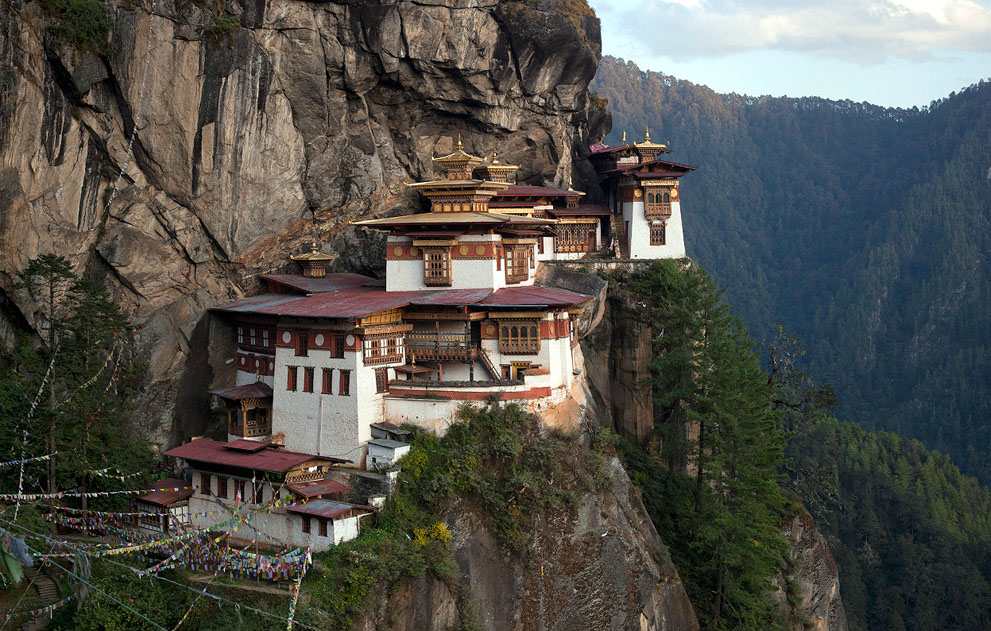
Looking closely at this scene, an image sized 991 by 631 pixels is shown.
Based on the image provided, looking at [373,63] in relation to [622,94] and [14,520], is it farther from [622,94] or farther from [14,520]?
[622,94]

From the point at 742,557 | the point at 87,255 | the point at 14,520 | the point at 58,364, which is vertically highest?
the point at 87,255

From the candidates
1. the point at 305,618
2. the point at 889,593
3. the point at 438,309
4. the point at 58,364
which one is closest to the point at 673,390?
the point at 438,309

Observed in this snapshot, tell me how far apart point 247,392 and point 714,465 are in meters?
16.8

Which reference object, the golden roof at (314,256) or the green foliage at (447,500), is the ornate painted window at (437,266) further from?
the green foliage at (447,500)

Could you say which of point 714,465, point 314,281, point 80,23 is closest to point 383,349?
point 314,281

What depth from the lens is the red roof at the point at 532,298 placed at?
35594 mm

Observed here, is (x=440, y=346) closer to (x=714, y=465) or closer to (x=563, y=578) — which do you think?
(x=563, y=578)

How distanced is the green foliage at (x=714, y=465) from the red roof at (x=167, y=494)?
17.3 meters

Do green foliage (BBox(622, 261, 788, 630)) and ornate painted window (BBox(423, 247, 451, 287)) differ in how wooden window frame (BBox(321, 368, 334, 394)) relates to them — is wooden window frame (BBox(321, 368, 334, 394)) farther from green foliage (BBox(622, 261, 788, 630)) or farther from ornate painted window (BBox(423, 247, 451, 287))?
green foliage (BBox(622, 261, 788, 630))

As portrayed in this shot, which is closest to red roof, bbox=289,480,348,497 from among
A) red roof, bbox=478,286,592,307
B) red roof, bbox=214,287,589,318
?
red roof, bbox=214,287,589,318

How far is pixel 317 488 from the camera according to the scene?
31.9 meters

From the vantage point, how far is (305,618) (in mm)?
27641

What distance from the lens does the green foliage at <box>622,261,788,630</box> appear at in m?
37.4

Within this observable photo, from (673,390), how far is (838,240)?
12443 cm
